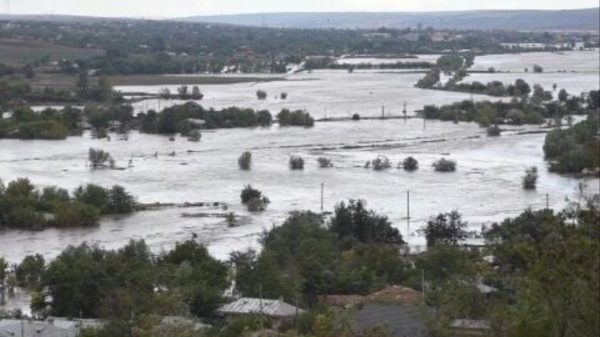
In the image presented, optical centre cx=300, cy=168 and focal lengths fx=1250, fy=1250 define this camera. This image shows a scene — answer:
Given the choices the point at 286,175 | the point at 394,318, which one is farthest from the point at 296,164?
the point at 394,318

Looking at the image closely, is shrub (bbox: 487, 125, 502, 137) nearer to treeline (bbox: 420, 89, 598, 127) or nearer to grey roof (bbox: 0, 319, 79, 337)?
treeline (bbox: 420, 89, 598, 127)

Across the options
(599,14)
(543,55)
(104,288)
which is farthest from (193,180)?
(599,14)

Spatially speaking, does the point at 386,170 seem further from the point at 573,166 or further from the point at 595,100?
the point at 595,100

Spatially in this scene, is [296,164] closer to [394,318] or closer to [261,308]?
[261,308]

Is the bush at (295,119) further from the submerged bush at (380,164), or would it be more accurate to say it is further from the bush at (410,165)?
the bush at (410,165)

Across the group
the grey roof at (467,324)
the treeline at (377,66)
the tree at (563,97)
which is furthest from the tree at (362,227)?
the treeline at (377,66)
